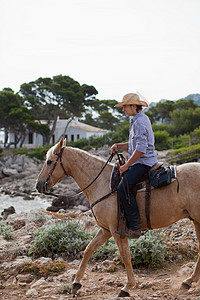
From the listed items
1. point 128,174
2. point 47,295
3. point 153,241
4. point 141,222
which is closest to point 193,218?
point 141,222

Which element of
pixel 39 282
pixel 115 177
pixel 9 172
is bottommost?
pixel 9 172

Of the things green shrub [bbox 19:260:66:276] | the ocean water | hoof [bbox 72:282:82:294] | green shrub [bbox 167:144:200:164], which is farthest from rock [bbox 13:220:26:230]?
green shrub [bbox 167:144:200:164]

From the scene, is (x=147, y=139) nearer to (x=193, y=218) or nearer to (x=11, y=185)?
(x=193, y=218)

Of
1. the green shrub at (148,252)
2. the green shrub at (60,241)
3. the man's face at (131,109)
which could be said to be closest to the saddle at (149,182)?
the man's face at (131,109)

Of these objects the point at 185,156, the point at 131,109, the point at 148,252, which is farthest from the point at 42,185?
the point at 185,156

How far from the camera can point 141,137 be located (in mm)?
4164

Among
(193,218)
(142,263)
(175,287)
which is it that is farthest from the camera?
(142,263)

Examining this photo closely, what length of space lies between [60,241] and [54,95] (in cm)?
4769

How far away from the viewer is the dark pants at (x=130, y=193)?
4223mm

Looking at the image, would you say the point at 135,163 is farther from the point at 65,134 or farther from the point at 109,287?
the point at 65,134

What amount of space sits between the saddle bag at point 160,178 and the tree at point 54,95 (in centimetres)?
4778

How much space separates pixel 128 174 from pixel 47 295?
2422mm

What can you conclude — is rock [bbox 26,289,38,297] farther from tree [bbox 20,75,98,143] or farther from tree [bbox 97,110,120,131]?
tree [bbox 97,110,120,131]

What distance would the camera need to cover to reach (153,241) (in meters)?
6.11
